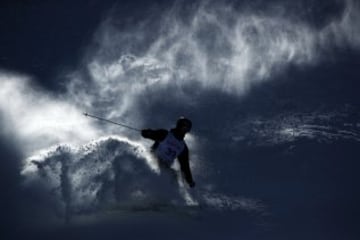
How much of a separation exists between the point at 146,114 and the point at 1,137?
505 centimetres

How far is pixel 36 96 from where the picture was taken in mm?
18984

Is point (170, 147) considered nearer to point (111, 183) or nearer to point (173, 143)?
point (173, 143)

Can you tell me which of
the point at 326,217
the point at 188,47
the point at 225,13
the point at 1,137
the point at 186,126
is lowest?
the point at 326,217

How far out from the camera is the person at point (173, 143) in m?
15.3

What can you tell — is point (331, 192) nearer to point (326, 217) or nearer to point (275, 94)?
point (326, 217)

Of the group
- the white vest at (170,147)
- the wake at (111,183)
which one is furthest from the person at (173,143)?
the wake at (111,183)

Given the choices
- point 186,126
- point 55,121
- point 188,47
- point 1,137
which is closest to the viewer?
point 186,126

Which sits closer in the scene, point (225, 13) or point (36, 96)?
point (36, 96)

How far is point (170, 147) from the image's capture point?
1541cm

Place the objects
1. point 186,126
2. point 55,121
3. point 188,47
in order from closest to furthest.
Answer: point 186,126 → point 55,121 → point 188,47

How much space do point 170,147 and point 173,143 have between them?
147mm

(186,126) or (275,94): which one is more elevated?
(275,94)

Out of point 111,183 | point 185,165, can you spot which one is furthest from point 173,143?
point 111,183

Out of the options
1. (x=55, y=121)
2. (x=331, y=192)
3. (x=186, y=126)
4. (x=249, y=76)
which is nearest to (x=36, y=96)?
(x=55, y=121)
